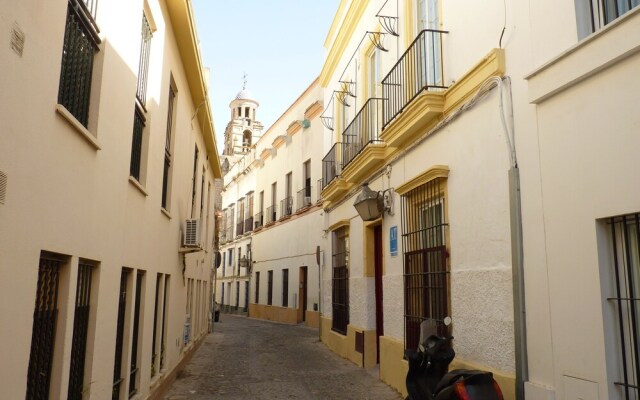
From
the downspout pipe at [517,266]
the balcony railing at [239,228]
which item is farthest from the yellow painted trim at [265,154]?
the downspout pipe at [517,266]

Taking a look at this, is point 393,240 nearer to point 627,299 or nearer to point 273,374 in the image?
point 273,374

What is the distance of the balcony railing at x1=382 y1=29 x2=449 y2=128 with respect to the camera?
683 centimetres

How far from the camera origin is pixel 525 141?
4.80 metres

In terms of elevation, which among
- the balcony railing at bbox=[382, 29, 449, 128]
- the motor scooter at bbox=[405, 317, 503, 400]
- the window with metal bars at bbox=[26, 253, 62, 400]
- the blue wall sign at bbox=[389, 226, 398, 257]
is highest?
the balcony railing at bbox=[382, 29, 449, 128]

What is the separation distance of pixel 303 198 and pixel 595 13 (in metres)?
16.6

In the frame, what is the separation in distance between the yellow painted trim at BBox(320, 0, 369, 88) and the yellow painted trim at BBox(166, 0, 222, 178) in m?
3.38

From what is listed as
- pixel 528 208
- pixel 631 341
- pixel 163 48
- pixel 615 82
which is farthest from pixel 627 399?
pixel 163 48

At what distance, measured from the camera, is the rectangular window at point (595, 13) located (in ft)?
13.3

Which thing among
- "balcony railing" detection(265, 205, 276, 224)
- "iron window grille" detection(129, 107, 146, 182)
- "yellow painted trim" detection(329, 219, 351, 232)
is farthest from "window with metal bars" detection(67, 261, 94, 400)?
"balcony railing" detection(265, 205, 276, 224)

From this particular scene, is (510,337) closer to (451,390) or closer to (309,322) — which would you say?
(451,390)

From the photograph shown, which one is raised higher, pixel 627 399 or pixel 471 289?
pixel 471 289

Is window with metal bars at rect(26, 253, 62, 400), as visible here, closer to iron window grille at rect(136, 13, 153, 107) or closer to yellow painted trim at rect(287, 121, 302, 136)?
iron window grille at rect(136, 13, 153, 107)

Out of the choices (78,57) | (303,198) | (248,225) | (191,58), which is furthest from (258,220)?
(78,57)

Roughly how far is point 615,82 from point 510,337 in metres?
2.46
